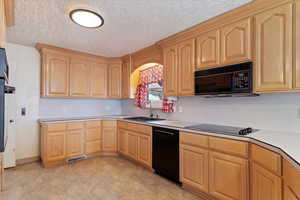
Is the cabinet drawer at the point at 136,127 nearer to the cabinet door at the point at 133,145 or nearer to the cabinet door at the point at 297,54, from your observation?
→ the cabinet door at the point at 133,145

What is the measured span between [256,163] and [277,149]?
1.18ft

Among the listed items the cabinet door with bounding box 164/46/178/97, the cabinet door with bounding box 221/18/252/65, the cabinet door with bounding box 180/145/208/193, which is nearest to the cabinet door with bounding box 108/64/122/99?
the cabinet door with bounding box 164/46/178/97

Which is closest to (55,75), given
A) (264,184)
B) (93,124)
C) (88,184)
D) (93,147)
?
(93,124)

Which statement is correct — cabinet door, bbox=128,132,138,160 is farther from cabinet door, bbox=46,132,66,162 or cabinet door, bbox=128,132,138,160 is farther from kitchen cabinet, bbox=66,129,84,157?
cabinet door, bbox=46,132,66,162

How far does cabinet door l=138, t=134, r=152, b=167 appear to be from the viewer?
3.00 metres

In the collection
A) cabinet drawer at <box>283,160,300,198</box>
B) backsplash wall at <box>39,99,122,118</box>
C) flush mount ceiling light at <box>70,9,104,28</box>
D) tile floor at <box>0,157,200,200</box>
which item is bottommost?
tile floor at <box>0,157,200,200</box>

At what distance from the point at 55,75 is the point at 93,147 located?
1789 millimetres

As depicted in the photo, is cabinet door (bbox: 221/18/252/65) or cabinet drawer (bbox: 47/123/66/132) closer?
cabinet door (bbox: 221/18/252/65)

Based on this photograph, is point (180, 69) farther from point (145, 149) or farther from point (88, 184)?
point (88, 184)

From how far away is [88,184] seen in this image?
2547 millimetres

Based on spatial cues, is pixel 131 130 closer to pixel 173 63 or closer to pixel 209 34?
pixel 173 63

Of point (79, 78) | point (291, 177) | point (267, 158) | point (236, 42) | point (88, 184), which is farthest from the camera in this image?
point (79, 78)

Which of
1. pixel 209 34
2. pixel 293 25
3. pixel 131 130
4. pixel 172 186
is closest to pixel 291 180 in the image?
pixel 293 25

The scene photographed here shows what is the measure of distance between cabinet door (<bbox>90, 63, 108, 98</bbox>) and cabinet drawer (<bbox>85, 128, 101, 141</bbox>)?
0.88m
